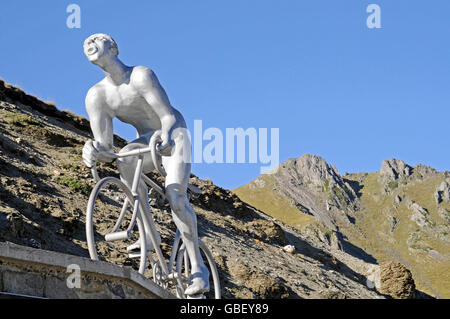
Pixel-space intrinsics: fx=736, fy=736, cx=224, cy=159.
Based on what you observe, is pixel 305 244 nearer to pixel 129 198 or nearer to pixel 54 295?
pixel 129 198

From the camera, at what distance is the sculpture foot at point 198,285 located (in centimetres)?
912

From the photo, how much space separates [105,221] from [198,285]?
13.1 m

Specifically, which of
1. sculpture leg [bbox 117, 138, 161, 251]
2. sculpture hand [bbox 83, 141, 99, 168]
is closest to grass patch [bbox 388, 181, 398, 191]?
sculpture leg [bbox 117, 138, 161, 251]

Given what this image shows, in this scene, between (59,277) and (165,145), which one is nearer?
(59,277)

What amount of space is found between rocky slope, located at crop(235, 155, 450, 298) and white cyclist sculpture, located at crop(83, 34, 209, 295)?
114129 mm

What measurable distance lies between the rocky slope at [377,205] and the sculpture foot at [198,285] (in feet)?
374

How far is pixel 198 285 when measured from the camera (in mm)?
9188

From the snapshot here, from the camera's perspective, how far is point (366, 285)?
1235 inches

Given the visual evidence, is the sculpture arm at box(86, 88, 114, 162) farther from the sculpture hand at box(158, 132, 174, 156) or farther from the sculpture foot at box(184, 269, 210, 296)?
the sculpture foot at box(184, 269, 210, 296)

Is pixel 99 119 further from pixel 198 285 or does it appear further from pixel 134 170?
pixel 198 285

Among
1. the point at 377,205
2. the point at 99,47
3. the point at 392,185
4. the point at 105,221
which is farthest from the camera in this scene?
the point at 392,185

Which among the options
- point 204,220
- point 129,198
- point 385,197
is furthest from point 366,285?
point 385,197

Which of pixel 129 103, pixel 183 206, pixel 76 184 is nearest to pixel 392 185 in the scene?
pixel 76 184

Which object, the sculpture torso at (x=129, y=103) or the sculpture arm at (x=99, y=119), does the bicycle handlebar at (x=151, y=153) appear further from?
the sculpture torso at (x=129, y=103)
